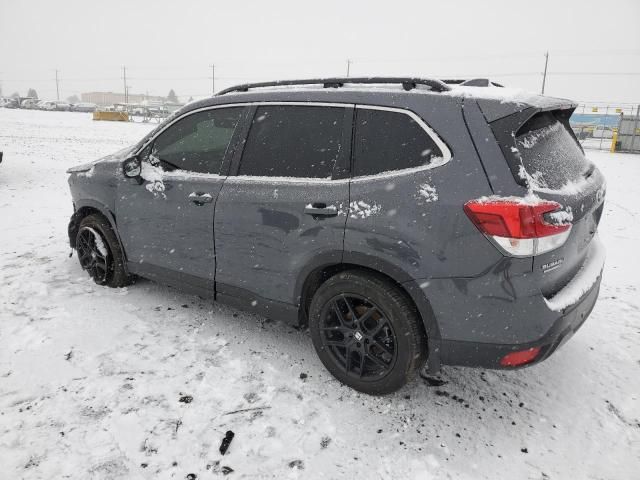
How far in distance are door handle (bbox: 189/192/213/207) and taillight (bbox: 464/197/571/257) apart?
1901mm

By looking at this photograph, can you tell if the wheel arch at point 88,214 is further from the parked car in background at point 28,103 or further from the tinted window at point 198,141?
the parked car in background at point 28,103

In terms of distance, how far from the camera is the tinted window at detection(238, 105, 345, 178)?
9.37 ft

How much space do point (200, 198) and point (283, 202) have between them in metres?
0.77

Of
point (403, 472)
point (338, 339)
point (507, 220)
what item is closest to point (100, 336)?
point (338, 339)

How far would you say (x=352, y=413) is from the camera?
2.73 meters

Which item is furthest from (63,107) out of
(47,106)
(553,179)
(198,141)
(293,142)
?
(553,179)

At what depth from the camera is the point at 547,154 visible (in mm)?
2543

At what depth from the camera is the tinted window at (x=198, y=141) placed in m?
3.40

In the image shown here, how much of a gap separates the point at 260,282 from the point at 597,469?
2223mm

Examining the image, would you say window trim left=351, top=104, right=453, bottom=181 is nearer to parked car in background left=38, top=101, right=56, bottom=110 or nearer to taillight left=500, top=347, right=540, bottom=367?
taillight left=500, top=347, right=540, bottom=367

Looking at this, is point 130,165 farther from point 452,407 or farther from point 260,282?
point 452,407

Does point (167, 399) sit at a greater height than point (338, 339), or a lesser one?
lesser

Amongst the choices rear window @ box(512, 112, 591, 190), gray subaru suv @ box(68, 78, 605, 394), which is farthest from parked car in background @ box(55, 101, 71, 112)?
rear window @ box(512, 112, 591, 190)

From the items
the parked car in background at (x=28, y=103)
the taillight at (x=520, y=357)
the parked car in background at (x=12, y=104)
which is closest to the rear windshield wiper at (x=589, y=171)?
the taillight at (x=520, y=357)
